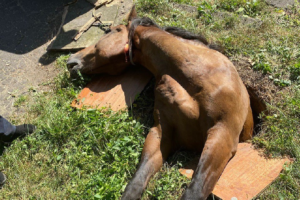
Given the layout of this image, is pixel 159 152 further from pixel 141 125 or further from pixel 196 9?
pixel 196 9

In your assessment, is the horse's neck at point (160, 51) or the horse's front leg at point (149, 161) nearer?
the horse's front leg at point (149, 161)

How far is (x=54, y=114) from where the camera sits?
14.0 feet

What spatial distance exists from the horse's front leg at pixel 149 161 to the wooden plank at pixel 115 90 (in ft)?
2.91

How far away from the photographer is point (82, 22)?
599 cm

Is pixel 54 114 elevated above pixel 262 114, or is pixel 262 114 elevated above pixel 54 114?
pixel 262 114

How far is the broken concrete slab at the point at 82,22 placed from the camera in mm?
5506

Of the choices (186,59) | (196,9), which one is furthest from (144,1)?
(186,59)

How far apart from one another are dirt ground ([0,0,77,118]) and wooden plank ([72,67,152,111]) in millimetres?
833

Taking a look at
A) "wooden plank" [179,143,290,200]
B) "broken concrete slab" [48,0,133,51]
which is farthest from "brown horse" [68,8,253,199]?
"broken concrete slab" [48,0,133,51]

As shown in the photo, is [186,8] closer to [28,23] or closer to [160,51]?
[160,51]

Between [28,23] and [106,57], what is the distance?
9.02ft

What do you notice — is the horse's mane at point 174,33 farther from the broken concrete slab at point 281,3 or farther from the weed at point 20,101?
the broken concrete slab at point 281,3

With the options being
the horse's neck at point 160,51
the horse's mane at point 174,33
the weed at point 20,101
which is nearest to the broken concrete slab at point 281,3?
the horse's mane at point 174,33

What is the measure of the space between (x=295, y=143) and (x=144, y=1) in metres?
3.97
